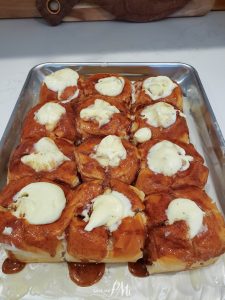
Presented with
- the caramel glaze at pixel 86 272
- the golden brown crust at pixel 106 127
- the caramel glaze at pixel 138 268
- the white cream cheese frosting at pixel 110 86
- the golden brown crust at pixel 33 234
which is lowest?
the caramel glaze at pixel 86 272

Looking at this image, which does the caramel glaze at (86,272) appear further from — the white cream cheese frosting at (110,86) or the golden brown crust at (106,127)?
the white cream cheese frosting at (110,86)

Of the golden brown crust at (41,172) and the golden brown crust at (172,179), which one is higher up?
Result: the golden brown crust at (172,179)

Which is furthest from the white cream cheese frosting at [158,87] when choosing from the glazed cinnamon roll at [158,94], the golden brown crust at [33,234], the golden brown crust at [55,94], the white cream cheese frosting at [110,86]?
the golden brown crust at [33,234]

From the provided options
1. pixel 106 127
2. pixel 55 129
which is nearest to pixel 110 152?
pixel 106 127

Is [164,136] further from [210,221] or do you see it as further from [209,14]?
[209,14]

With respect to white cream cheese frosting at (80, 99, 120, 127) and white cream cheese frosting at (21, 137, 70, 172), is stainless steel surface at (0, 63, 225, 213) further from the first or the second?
white cream cheese frosting at (80, 99, 120, 127)

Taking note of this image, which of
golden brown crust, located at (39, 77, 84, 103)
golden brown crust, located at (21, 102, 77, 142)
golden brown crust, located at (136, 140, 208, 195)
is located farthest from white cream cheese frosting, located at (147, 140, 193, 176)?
golden brown crust, located at (39, 77, 84, 103)

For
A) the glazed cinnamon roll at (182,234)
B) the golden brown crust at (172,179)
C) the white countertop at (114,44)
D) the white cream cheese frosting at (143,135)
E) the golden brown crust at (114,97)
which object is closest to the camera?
the glazed cinnamon roll at (182,234)

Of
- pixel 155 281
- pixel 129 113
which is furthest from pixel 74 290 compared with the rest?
pixel 129 113
